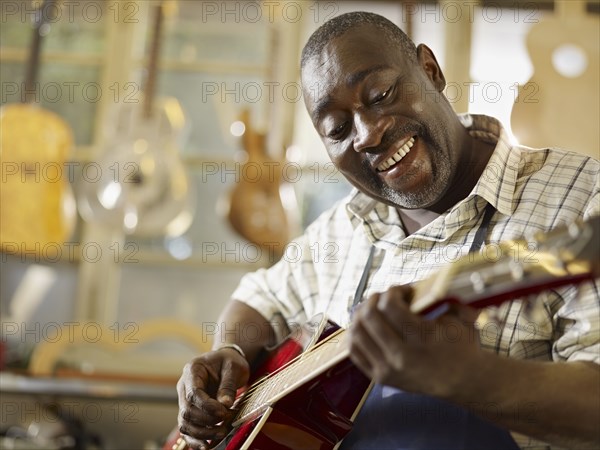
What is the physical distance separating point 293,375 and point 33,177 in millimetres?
1799

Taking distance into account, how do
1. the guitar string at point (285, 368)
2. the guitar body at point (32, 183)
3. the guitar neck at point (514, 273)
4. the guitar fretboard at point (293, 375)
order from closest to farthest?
1. the guitar neck at point (514, 273)
2. the guitar fretboard at point (293, 375)
3. the guitar string at point (285, 368)
4. the guitar body at point (32, 183)

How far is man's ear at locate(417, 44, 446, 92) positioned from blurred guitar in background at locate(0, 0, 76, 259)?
152cm

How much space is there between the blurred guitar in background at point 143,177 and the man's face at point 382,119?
4.65 ft

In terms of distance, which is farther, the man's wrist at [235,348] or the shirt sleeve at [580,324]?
the man's wrist at [235,348]

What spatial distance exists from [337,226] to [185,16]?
73.6 inches

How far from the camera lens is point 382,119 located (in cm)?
114

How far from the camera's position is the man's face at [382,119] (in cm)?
115

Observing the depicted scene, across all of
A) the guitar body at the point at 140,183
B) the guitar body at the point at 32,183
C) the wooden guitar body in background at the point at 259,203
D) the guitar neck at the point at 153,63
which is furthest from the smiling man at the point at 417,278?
the guitar neck at the point at 153,63

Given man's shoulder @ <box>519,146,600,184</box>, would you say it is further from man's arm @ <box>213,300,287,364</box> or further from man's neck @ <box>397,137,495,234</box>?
man's arm @ <box>213,300,287,364</box>

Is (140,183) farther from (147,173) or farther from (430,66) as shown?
(430,66)

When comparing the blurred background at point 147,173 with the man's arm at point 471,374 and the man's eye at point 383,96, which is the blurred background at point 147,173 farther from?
the man's arm at point 471,374

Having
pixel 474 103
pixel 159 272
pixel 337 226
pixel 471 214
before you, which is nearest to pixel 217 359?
pixel 337 226

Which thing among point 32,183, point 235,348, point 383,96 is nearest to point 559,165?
point 383,96

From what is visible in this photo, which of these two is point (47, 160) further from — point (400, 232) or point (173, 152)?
point (400, 232)
